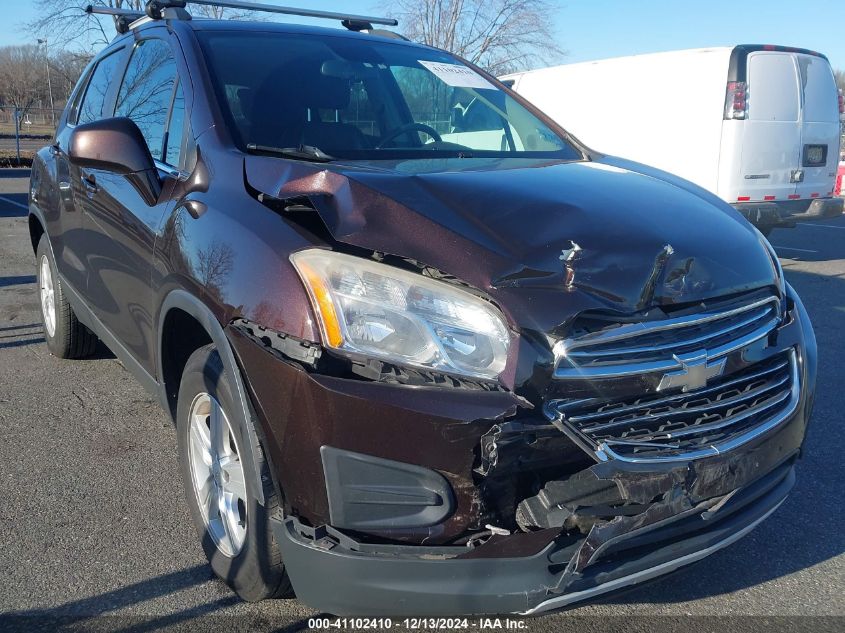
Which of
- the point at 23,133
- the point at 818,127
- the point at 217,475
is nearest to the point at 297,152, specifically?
the point at 217,475

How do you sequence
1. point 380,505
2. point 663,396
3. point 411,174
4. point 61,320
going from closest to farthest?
1. point 380,505
2. point 663,396
3. point 411,174
4. point 61,320

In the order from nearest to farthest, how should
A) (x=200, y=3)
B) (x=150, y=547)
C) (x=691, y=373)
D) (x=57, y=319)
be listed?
(x=691, y=373)
(x=150, y=547)
(x=200, y=3)
(x=57, y=319)

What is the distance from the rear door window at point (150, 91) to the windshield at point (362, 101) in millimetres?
241

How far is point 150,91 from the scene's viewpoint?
3.53m

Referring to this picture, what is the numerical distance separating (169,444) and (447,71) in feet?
7.42

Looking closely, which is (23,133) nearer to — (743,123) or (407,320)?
(743,123)

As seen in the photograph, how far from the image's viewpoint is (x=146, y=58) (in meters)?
3.69

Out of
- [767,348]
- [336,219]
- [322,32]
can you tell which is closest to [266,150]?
[336,219]

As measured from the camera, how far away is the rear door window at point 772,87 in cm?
939

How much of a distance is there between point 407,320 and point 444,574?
63cm

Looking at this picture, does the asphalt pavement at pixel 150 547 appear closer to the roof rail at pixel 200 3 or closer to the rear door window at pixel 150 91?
the rear door window at pixel 150 91

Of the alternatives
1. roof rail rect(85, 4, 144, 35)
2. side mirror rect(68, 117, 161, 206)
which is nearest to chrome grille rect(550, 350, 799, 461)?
side mirror rect(68, 117, 161, 206)

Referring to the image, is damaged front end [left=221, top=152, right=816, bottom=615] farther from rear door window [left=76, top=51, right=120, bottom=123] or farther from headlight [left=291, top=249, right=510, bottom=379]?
rear door window [left=76, top=51, right=120, bottom=123]

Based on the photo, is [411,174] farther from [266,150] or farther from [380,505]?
[380,505]
